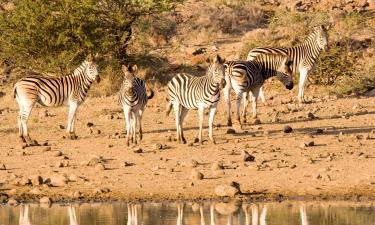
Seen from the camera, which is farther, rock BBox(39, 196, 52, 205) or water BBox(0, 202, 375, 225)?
rock BBox(39, 196, 52, 205)

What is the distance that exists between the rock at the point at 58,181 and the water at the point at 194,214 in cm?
118

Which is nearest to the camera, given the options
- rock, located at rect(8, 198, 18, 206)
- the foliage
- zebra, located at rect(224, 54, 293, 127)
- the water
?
the water

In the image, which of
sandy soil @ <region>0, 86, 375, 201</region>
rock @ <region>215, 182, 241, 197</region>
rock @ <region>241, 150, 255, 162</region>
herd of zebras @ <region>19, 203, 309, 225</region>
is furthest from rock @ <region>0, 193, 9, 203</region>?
rock @ <region>241, 150, 255, 162</region>

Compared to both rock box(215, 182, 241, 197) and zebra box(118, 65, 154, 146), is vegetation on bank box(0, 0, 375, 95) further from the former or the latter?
rock box(215, 182, 241, 197)

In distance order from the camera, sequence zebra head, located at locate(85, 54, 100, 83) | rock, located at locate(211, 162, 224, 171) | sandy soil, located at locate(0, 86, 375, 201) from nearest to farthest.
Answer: sandy soil, located at locate(0, 86, 375, 201) < rock, located at locate(211, 162, 224, 171) < zebra head, located at locate(85, 54, 100, 83)

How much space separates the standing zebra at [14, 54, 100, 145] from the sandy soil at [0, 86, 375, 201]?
0.52m

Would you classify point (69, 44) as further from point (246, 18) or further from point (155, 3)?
point (246, 18)

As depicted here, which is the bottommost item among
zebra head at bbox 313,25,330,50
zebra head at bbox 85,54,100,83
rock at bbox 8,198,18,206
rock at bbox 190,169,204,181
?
rock at bbox 8,198,18,206

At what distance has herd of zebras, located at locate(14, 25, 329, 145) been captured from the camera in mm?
18828

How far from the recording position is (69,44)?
92.5ft

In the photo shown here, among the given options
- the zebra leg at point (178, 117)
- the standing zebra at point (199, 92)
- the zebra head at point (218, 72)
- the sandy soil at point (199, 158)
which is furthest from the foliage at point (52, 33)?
the zebra head at point (218, 72)

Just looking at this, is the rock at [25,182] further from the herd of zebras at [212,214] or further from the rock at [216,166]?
the rock at [216,166]

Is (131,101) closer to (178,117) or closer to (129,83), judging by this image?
(129,83)

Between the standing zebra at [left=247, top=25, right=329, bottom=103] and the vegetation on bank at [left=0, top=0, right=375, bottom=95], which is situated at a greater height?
the vegetation on bank at [left=0, top=0, right=375, bottom=95]
